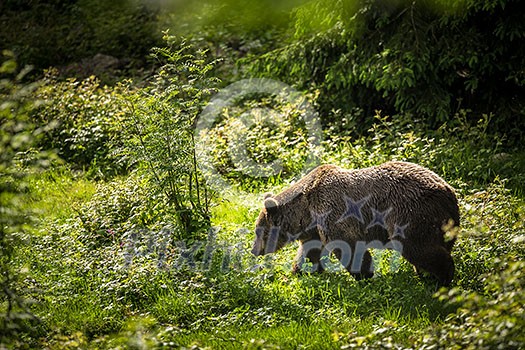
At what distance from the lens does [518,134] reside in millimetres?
9391

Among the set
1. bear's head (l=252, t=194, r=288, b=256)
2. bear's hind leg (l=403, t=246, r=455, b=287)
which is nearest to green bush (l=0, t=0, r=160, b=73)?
bear's head (l=252, t=194, r=288, b=256)

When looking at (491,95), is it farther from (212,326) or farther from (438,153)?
(212,326)

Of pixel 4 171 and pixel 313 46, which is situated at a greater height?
pixel 313 46

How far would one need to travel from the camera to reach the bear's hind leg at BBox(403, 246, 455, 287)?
20.0 feet

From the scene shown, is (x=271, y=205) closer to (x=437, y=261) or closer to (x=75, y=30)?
(x=437, y=261)

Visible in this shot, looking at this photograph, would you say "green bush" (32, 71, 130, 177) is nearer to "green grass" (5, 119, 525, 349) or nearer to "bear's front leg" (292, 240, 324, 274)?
"green grass" (5, 119, 525, 349)

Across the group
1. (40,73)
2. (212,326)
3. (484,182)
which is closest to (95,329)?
(212,326)

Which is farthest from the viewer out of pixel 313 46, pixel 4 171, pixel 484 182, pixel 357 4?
pixel 313 46

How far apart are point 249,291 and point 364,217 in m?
1.45

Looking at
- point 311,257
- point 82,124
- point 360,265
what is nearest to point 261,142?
point 311,257

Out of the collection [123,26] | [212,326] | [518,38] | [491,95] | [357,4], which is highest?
[123,26]

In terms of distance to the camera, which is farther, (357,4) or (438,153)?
(357,4)

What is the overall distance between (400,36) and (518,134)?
2.28m

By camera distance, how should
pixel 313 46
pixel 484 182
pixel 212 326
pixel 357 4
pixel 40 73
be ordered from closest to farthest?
1. pixel 212 326
2. pixel 484 182
3. pixel 357 4
4. pixel 313 46
5. pixel 40 73
